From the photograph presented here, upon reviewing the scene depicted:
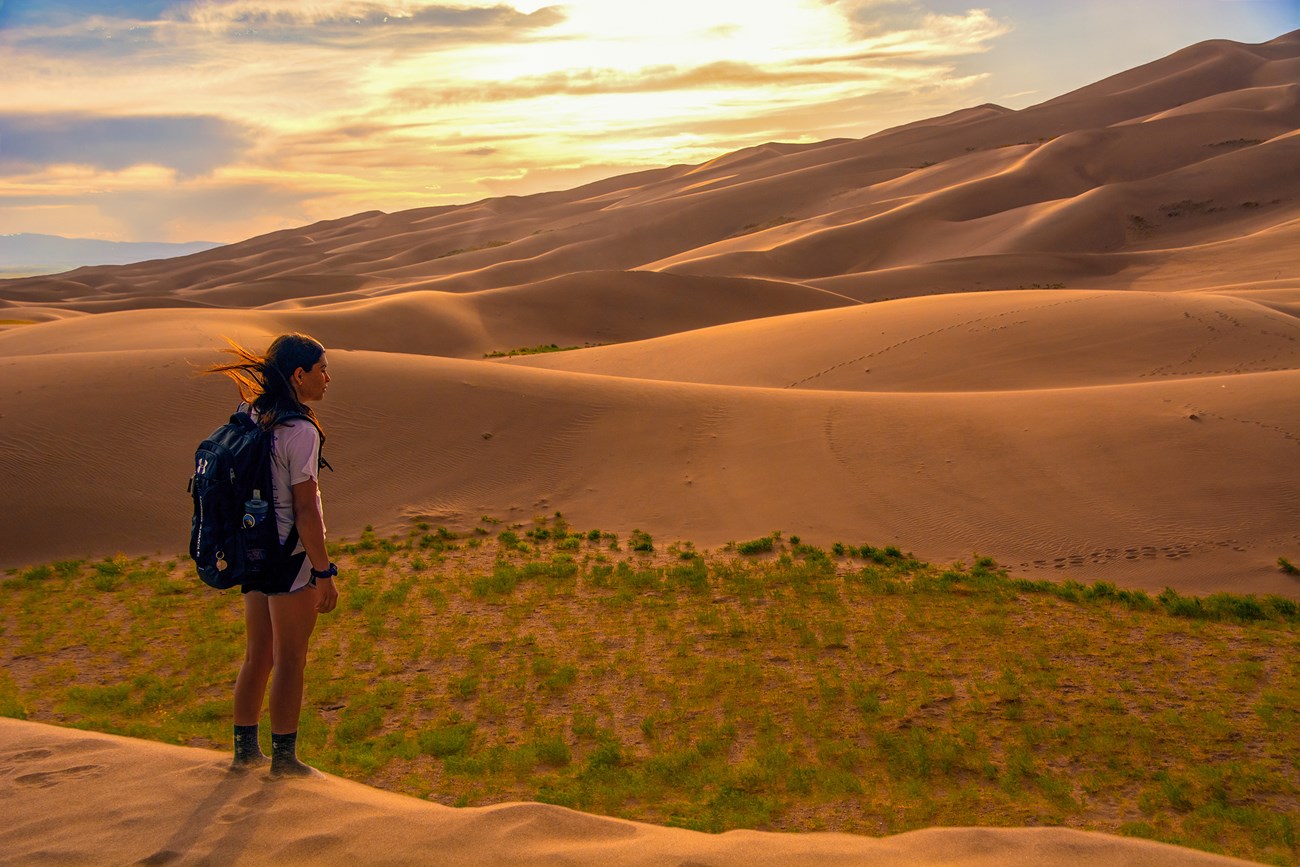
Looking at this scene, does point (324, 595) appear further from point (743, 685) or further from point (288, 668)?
point (743, 685)

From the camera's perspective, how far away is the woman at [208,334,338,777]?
171 inches

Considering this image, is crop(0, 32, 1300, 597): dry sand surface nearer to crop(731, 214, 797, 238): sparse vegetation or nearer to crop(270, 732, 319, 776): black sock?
crop(270, 732, 319, 776): black sock

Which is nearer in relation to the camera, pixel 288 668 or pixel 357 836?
pixel 357 836

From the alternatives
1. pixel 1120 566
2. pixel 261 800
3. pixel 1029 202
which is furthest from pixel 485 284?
pixel 261 800

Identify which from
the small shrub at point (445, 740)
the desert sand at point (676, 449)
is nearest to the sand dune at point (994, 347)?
the desert sand at point (676, 449)

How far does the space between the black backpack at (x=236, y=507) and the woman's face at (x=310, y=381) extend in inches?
8.0

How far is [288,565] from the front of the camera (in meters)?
4.41

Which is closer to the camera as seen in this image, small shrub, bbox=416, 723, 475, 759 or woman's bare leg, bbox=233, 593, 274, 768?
woman's bare leg, bbox=233, 593, 274, 768

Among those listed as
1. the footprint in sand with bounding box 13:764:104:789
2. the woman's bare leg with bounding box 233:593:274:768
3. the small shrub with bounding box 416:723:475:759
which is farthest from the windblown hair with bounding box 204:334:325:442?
the small shrub with bounding box 416:723:475:759

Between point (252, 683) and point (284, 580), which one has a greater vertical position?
point (284, 580)

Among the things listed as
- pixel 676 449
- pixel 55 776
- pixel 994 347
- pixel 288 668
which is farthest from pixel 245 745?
pixel 994 347

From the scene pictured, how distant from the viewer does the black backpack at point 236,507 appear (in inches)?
168

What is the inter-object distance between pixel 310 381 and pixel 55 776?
2.16 m

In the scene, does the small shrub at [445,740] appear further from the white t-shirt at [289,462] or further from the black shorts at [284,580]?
the white t-shirt at [289,462]
